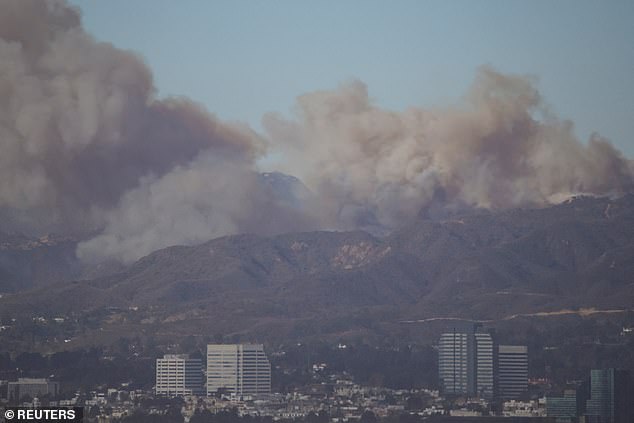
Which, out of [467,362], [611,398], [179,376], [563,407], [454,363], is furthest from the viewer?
[179,376]

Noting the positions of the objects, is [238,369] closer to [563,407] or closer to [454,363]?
[454,363]

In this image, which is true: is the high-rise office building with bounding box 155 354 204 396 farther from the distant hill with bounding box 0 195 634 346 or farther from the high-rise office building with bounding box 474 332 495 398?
the distant hill with bounding box 0 195 634 346

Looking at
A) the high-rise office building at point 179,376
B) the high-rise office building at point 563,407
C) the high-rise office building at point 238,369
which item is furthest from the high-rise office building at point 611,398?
the high-rise office building at point 179,376

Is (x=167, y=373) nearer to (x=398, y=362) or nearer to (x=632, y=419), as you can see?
(x=398, y=362)

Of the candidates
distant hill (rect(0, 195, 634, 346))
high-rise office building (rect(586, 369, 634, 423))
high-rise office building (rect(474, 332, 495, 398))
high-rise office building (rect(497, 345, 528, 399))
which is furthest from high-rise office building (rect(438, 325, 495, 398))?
distant hill (rect(0, 195, 634, 346))

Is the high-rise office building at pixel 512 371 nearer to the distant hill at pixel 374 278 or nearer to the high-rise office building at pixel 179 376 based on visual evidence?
the high-rise office building at pixel 179 376

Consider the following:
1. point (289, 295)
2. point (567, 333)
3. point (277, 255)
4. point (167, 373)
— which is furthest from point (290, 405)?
point (277, 255)

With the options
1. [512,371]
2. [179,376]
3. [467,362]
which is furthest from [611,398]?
[179,376]
